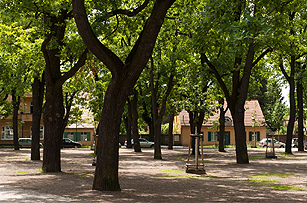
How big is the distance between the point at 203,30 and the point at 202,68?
11.8 m

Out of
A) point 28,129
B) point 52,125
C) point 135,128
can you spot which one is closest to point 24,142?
point 28,129

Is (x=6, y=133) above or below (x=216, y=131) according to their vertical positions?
below

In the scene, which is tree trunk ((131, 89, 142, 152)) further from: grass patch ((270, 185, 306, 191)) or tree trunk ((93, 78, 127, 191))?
tree trunk ((93, 78, 127, 191))

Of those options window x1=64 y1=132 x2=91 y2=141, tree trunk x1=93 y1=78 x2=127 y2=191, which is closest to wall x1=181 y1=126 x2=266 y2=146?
window x1=64 y1=132 x2=91 y2=141

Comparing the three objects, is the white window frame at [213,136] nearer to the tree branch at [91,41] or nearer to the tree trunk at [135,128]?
the tree trunk at [135,128]

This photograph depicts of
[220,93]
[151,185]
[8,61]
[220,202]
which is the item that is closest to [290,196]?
[220,202]

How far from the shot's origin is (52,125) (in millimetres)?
15094

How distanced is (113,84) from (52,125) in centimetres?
570

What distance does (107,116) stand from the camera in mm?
10133

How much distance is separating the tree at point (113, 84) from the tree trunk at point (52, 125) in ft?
17.9

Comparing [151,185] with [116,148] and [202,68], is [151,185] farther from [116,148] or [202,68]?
[202,68]

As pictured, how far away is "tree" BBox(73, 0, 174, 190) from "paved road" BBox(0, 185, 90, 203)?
1443 millimetres

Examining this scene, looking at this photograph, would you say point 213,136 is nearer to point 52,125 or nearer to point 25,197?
point 52,125

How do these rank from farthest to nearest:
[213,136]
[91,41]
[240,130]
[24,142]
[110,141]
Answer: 1. [213,136]
2. [24,142]
3. [240,130]
4. [91,41]
5. [110,141]
